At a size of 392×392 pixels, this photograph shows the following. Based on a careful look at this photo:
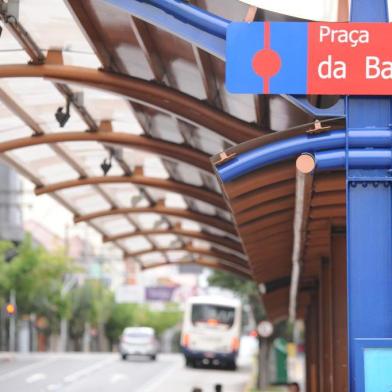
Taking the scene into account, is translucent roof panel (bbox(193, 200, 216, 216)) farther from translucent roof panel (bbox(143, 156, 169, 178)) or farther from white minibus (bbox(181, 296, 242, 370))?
white minibus (bbox(181, 296, 242, 370))

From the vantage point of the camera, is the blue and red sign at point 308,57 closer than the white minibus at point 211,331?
Yes

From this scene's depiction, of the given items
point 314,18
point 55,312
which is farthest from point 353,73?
point 55,312

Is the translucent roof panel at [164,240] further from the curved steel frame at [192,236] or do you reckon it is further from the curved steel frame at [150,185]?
the curved steel frame at [150,185]

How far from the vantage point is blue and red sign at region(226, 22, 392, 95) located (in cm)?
982

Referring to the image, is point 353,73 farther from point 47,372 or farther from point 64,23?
point 47,372

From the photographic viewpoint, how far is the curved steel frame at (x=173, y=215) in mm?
25219

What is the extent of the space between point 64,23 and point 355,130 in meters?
5.75

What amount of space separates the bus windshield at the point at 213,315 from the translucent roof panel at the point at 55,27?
38.9 metres

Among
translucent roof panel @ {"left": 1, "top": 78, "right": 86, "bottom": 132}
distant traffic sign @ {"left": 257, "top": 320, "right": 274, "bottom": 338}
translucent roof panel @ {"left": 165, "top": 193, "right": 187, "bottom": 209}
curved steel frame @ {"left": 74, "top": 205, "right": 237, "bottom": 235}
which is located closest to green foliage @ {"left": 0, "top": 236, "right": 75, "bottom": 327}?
distant traffic sign @ {"left": 257, "top": 320, "right": 274, "bottom": 338}

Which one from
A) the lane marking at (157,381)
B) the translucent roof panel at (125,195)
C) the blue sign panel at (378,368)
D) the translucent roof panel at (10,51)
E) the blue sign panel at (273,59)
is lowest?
the lane marking at (157,381)

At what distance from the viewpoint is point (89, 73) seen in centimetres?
1569

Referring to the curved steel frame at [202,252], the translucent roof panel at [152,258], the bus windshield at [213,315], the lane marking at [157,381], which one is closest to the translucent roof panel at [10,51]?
the curved steel frame at [202,252]

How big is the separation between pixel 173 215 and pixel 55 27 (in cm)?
1222

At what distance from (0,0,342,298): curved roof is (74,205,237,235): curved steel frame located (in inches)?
1.4
